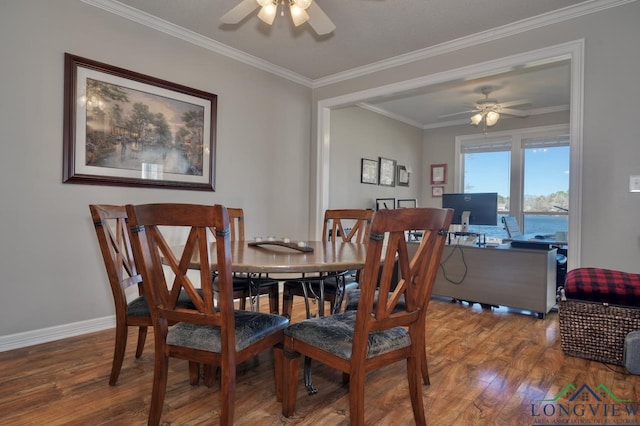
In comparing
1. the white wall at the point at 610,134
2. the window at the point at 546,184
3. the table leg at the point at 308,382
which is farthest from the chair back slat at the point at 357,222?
the window at the point at 546,184

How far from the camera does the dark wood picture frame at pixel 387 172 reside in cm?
583

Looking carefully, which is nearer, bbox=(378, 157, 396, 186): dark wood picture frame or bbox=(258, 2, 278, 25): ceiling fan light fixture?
bbox=(258, 2, 278, 25): ceiling fan light fixture

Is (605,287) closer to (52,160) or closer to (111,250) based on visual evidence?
(111,250)

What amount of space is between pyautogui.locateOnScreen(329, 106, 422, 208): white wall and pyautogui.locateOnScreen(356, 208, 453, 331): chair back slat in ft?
11.3

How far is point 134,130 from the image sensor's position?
9.76 ft

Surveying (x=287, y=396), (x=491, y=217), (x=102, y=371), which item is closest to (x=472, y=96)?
(x=491, y=217)

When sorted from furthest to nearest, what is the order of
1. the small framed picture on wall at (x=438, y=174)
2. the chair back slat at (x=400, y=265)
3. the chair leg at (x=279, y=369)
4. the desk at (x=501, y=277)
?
the small framed picture on wall at (x=438, y=174)
the desk at (x=501, y=277)
the chair leg at (x=279, y=369)
the chair back slat at (x=400, y=265)

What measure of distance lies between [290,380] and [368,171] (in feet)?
14.0

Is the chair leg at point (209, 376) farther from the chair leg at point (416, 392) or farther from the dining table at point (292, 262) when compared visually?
the chair leg at point (416, 392)

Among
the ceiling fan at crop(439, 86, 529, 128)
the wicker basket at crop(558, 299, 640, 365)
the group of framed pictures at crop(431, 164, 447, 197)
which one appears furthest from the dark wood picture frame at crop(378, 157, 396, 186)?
the wicker basket at crop(558, 299, 640, 365)

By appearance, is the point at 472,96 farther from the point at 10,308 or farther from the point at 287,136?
the point at 10,308

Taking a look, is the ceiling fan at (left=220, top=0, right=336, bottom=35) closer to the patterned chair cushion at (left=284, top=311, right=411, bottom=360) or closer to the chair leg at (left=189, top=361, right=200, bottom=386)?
the patterned chair cushion at (left=284, top=311, right=411, bottom=360)

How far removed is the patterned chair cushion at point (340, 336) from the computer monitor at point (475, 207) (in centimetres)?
253

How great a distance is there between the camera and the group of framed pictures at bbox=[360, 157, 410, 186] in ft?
18.1
